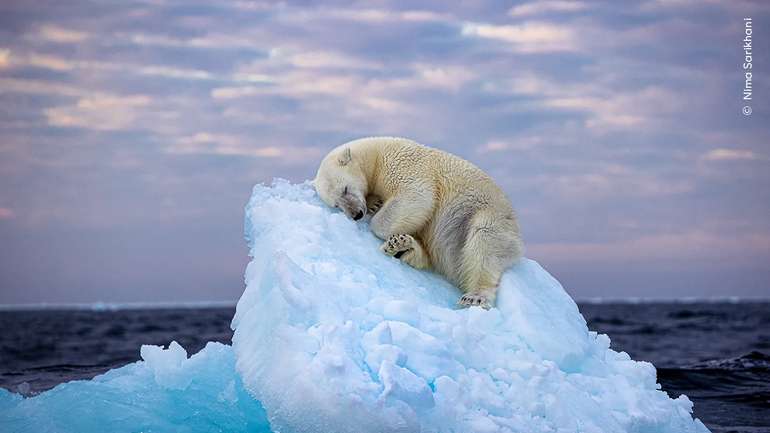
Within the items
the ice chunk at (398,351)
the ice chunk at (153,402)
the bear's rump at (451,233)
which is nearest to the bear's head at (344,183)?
the ice chunk at (398,351)

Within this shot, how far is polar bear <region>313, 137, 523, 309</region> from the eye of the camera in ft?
22.8

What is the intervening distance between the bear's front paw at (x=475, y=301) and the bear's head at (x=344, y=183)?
118 centimetres

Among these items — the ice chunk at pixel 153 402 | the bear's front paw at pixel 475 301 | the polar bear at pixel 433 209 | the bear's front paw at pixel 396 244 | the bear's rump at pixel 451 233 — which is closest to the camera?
the ice chunk at pixel 153 402

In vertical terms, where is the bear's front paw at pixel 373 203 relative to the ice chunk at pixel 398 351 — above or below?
above

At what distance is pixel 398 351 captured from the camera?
5.19 m

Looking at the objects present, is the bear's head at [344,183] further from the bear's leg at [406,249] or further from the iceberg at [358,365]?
the bear's leg at [406,249]

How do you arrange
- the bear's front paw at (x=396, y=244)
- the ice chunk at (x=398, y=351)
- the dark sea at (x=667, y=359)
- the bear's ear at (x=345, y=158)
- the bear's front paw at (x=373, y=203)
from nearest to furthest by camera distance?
the ice chunk at (x=398, y=351)
the bear's front paw at (x=396, y=244)
the bear's ear at (x=345, y=158)
the bear's front paw at (x=373, y=203)
the dark sea at (x=667, y=359)

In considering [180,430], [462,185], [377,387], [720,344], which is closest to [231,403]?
[180,430]

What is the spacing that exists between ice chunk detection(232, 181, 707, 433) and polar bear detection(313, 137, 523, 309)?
154mm

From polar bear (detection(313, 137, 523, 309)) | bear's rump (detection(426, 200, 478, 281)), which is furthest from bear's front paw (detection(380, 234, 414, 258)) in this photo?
bear's rump (detection(426, 200, 478, 281))

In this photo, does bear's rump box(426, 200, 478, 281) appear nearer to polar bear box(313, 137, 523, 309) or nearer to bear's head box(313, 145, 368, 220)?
polar bear box(313, 137, 523, 309)

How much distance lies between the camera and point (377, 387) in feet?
16.4

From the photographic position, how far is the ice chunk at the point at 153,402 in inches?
233

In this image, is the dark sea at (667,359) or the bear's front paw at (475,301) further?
the dark sea at (667,359)
